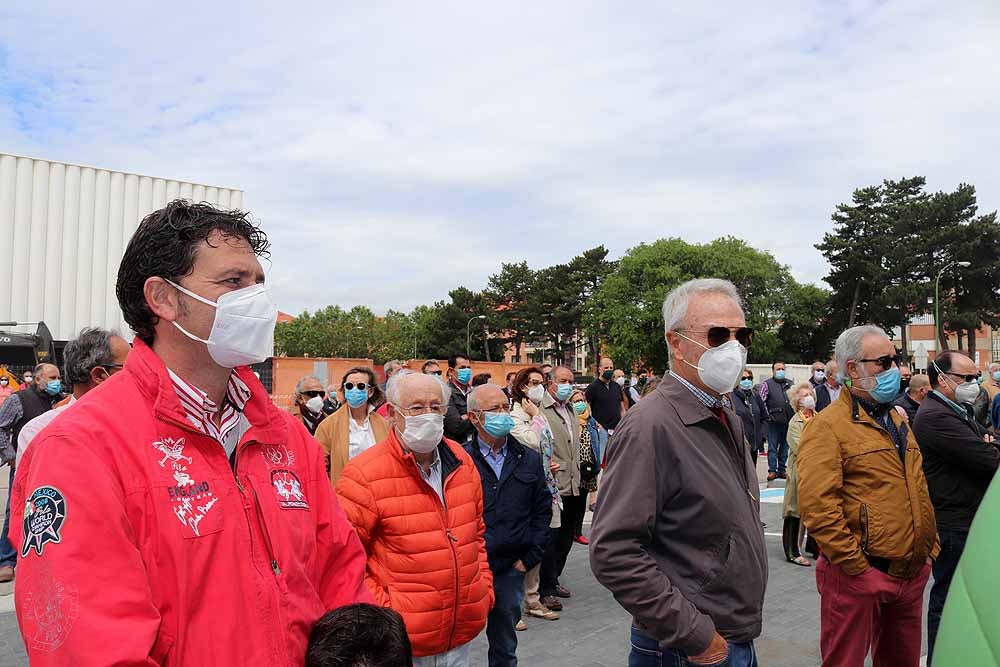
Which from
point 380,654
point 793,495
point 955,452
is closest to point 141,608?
point 380,654

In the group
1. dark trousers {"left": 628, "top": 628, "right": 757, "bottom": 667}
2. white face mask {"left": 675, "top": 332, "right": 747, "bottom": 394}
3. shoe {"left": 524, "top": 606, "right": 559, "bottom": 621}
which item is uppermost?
white face mask {"left": 675, "top": 332, "right": 747, "bottom": 394}

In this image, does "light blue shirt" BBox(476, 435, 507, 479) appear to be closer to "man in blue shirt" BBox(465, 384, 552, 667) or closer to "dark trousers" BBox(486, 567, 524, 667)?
"man in blue shirt" BBox(465, 384, 552, 667)

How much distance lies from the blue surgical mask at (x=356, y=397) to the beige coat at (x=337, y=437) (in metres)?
0.17

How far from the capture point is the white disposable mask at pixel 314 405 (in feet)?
23.9

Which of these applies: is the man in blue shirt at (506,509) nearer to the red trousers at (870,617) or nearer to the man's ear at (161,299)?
the red trousers at (870,617)

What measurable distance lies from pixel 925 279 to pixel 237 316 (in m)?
65.0

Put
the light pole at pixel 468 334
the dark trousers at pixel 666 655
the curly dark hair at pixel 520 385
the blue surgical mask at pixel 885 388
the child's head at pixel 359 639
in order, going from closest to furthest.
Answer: the child's head at pixel 359 639, the dark trousers at pixel 666 655, the blue surgical mask at pixel 885 388, the curly dark hair at pixel 520 385, the light pole at pixel 468 334

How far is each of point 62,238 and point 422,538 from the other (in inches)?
1569

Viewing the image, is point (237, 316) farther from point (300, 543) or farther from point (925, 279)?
point (925, 279)

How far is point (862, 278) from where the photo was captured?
6241 cm

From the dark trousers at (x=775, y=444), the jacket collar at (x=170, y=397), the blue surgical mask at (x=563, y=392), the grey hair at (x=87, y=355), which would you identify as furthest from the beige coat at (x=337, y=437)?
the dark trousers at (x=775, y=444)

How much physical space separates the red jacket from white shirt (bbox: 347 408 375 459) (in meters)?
4.43

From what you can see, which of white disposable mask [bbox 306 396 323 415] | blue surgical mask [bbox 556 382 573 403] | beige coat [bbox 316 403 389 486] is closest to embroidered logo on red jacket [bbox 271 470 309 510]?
beige coat [bbox 316 403 389 486]

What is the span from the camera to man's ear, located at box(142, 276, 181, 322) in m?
1.84
